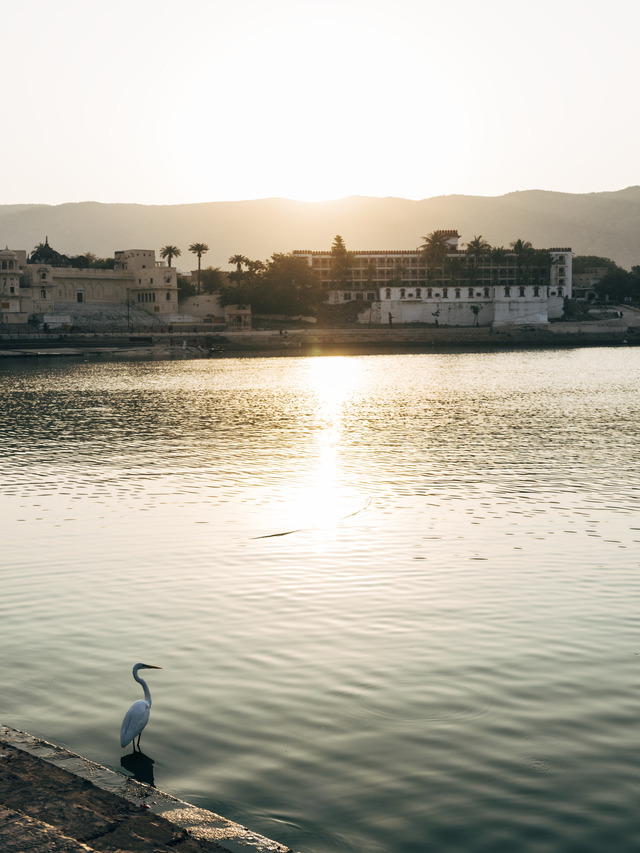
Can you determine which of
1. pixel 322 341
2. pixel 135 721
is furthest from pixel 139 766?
pixel 322 341

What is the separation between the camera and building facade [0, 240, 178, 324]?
151250 mm

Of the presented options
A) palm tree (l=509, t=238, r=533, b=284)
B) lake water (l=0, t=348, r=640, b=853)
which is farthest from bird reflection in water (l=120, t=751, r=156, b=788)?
palm tree (l=509, t=238, r=533, b=284)

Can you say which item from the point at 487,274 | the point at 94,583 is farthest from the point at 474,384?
the point at 487,274

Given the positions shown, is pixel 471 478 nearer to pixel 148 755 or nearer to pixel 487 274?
pixel 148 755

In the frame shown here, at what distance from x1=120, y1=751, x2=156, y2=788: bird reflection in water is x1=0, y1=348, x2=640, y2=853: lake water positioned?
0.09 meters

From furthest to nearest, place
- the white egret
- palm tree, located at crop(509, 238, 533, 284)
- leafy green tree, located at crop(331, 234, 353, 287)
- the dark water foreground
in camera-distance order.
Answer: palm tree, located at crop(509, 238, 533, 284), leafy green tree, located at crop(331, 234, 353, 287), the white egret, the dark water foreground

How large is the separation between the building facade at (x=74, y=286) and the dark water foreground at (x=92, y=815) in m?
148

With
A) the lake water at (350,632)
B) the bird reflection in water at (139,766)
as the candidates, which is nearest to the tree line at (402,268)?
the lake water at (350,632)

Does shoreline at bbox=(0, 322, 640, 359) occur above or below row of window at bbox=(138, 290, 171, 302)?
below

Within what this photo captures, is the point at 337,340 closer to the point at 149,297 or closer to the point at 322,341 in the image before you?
the point at 322,341

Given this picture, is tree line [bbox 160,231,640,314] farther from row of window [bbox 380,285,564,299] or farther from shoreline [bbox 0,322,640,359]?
shoreline [bbox 0,322,640,359]

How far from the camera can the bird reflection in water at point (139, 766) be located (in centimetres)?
936

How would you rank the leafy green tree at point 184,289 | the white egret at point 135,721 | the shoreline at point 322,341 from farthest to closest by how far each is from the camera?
the leafy green tree at point 184,289
the shoreline at point 322,341
the white egret at point 135,721

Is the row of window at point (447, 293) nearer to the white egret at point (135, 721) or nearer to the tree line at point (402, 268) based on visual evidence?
the tree line at point (402, 268)
